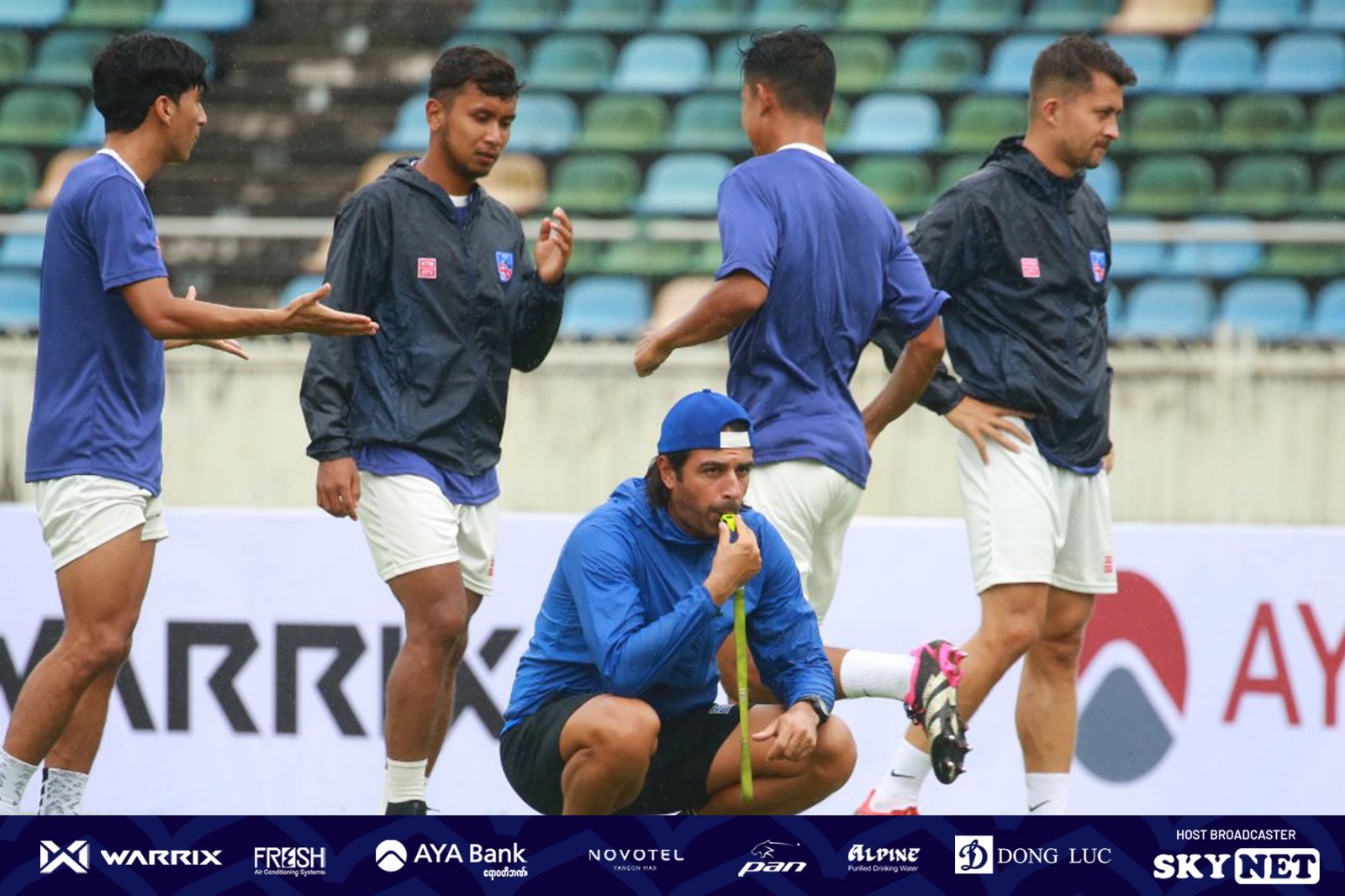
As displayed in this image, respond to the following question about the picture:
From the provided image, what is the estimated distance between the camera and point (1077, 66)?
17.1 feet

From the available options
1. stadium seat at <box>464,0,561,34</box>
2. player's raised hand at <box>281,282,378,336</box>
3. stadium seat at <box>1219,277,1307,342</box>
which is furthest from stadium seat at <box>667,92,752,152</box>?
player's raised hand at <box>281,282,378,336</box>

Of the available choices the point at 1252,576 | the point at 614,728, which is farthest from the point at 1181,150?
the point at 614,728

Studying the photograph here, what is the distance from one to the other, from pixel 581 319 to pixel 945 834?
6057 mm

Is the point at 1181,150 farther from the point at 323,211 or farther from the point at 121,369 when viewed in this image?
the point at 121,369

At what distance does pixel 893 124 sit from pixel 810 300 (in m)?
6.95

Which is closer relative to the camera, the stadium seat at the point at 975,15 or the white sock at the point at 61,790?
the white sock at the point at 61,790

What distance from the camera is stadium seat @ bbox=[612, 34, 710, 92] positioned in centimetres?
1197

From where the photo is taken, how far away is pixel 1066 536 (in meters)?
5.27

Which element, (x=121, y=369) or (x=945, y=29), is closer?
(x=121, y=369)

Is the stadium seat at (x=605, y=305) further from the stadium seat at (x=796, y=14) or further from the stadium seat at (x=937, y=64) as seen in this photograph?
the stadium seat at (x=937, y=64)

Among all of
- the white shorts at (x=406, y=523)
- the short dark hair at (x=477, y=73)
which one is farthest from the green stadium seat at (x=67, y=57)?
the white shorts at (x=406, y=523)

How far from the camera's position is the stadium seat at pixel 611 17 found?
12258mm

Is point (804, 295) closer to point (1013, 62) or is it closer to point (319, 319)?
point (319, 319)

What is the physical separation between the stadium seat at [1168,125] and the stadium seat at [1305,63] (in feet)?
1.33
